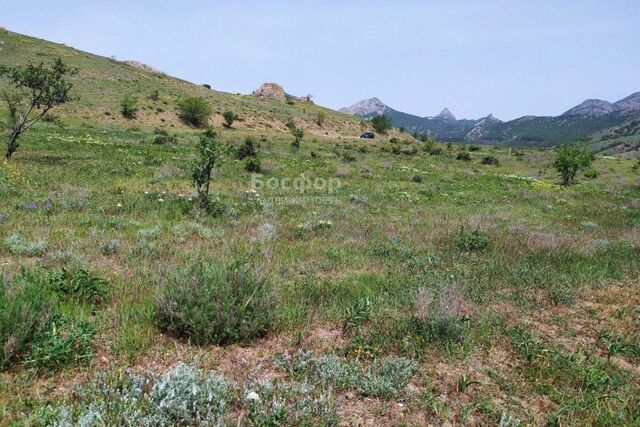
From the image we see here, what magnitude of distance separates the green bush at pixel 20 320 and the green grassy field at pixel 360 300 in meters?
0.19

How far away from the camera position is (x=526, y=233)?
12.3 m

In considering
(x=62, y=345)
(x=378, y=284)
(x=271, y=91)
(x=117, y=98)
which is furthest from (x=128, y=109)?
(x=271, y=91)

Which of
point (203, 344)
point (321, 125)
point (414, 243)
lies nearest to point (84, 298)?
point (203, 344)

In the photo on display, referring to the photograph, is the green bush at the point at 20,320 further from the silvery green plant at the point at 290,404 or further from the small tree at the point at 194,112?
the small tree at the point at 194,112

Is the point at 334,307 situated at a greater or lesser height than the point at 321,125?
lesser

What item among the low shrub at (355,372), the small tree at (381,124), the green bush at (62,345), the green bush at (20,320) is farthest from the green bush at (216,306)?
the small tree at (381,124)

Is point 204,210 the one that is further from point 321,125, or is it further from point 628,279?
point 321,125

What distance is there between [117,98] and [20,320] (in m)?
62.3

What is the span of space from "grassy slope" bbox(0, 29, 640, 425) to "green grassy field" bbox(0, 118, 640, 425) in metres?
0.03

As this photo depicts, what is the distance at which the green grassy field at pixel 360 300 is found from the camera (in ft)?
13.0

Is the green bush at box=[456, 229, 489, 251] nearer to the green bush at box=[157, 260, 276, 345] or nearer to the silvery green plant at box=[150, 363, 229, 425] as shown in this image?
the green bush at box=[157, 260, 276, 345]

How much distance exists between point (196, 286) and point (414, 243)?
682cm

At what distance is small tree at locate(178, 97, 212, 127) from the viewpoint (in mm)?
58875

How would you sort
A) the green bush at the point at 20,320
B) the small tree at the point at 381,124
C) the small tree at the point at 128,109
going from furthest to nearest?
the small tree at the point at 381,124, the small tree at the point at 128,109, the green bush at the point at 20,320
